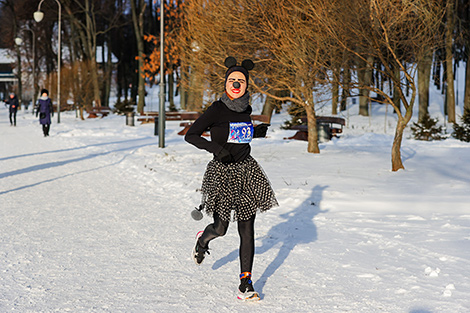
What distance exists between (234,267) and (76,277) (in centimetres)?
138

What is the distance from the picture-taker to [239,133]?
14.9 ft

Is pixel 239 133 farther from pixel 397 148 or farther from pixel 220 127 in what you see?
pixel 397 148

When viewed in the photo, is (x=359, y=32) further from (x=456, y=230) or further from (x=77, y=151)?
(x=77, y=151)

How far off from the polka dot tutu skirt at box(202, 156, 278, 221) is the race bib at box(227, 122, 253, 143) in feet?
0.60

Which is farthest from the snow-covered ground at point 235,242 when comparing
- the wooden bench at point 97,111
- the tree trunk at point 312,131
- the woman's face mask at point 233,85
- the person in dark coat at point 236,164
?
the wooden bench at point 97,111

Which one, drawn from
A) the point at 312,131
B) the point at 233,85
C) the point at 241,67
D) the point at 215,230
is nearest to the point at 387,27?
the point at 312,131

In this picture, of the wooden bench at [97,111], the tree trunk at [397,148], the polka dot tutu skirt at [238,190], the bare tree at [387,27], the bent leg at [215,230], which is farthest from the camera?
the wooden bench at [97,111]

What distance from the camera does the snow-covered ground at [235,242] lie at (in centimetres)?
434

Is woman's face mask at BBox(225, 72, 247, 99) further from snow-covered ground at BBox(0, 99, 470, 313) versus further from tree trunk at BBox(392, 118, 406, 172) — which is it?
tree trunk at BBox(392, 118, 406, 172)

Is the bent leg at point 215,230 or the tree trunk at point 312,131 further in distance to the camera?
the tree trunk at point 312,131

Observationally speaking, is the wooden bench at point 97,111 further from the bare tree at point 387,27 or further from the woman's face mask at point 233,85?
the woman's face mask at point 233,85

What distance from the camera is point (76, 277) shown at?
4.78m

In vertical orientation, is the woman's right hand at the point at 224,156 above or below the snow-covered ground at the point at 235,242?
above

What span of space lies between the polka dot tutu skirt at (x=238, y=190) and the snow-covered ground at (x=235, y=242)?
2.09 feet
